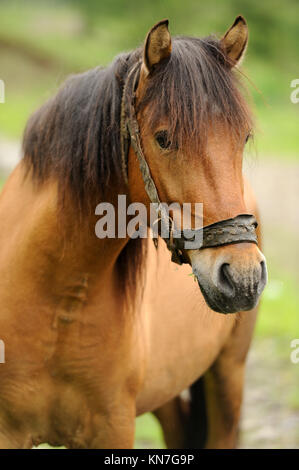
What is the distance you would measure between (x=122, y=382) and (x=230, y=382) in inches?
58.0

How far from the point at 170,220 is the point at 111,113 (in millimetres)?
474

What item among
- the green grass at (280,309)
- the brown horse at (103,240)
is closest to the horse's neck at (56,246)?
the brown horse at (103,240)

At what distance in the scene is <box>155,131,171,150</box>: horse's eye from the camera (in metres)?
2.52

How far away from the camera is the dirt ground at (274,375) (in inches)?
205

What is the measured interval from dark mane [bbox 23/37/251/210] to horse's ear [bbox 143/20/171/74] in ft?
0.11

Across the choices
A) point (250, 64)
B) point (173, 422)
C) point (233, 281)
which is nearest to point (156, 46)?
point (233, 281)

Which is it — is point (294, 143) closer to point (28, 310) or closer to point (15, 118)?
point (15, 118)

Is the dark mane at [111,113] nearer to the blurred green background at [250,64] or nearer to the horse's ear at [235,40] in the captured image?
the horse's ear at [235,40]

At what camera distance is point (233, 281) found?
2.34m

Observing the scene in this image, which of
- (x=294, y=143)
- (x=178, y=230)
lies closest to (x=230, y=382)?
(x=178, y=230)

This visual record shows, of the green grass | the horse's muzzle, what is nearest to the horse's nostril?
the horse's muzzle

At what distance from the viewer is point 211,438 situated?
4.51 meters

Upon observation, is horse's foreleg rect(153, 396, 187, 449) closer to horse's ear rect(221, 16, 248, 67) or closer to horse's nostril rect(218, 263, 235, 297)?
horse's nostril rect(218, 263, 235, 297)

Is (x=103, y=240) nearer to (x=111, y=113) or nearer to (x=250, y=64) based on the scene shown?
(x=111, y=113)
